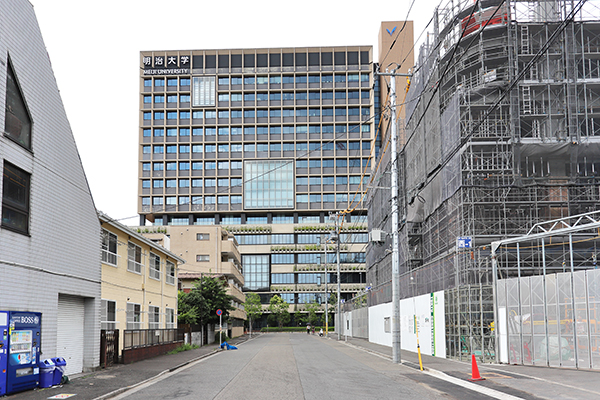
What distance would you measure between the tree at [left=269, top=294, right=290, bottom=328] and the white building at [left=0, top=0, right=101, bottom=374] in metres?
86.1

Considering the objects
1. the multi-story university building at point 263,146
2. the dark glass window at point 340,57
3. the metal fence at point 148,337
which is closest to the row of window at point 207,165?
the multi-story university building at point 263,146

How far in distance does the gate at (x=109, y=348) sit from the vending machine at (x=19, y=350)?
240 inches

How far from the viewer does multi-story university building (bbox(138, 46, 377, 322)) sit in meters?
107

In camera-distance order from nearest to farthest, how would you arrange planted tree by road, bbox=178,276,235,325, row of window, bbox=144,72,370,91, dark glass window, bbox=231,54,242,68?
planted tree by road, bbox=178,276,235,325 < row of window, bbox=144,72,370,91 < dark glass window, bbox=231,54,242,68

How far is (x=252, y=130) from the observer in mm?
108625

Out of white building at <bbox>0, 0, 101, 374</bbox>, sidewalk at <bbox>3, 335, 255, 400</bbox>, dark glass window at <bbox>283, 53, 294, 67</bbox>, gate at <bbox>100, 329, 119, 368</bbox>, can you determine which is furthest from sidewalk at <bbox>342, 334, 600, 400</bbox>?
dark glass window at <bbox>283, 53, 294, 67</bbox>

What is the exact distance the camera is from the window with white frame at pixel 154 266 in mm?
32188

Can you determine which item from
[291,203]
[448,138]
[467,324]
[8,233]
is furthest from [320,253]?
[8,233]

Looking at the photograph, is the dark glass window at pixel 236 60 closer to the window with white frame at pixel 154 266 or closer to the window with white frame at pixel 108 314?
the window with white frame at pixel 154 266

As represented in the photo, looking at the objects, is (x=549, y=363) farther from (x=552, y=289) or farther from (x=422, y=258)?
(x=422, y=258)

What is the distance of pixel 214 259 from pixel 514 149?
49.0 m

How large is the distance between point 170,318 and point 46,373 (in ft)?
72.2

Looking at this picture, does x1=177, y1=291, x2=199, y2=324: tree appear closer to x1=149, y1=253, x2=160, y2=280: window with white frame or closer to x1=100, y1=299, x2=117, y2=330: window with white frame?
x1=149, y1=253, x2=160, y2=280: window with white frame

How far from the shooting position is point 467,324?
23969 millimetres
